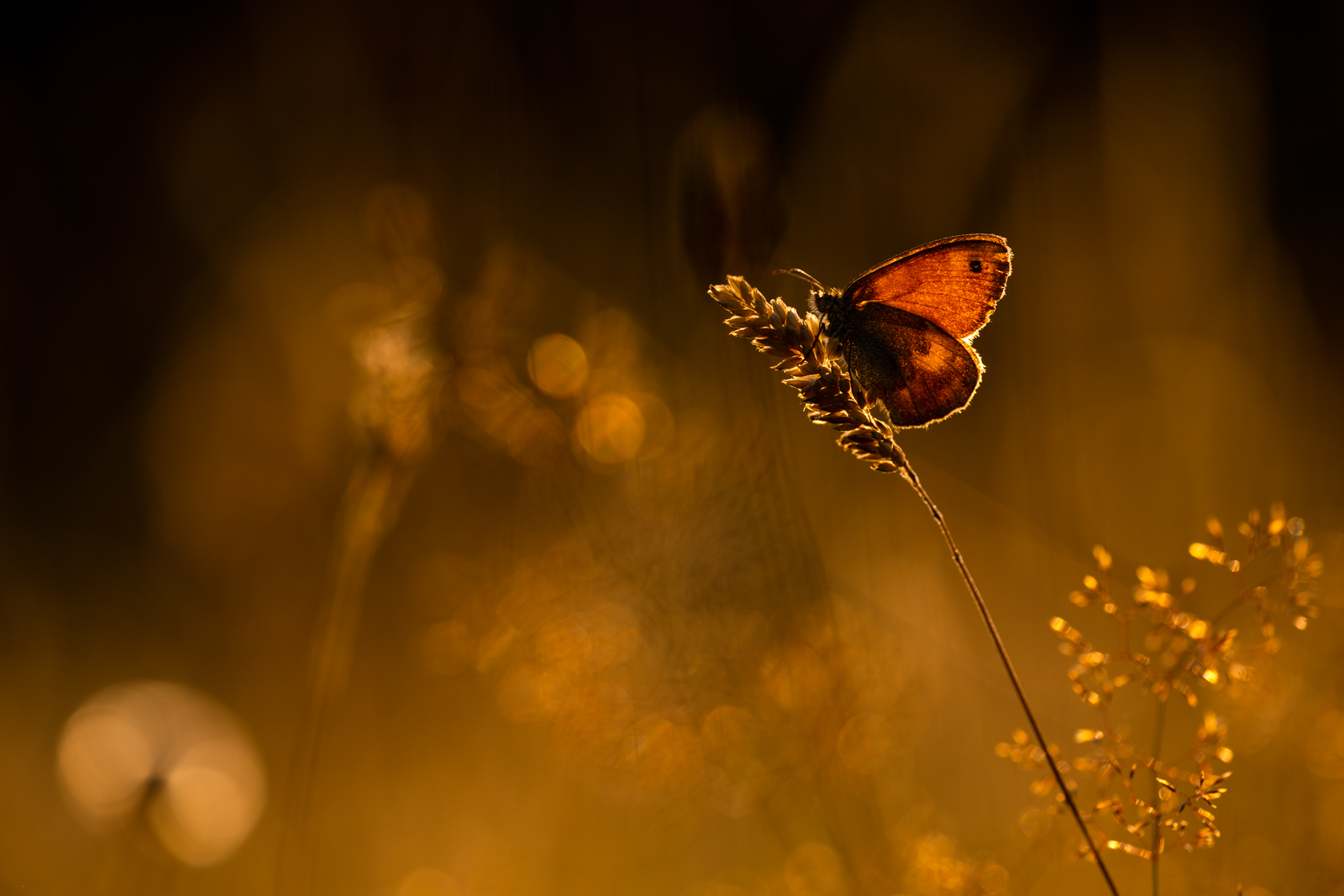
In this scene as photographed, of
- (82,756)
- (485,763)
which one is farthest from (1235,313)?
(82,756)

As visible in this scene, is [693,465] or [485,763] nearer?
[693,465]

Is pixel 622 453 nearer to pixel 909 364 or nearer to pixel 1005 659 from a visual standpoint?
pixel 909 364

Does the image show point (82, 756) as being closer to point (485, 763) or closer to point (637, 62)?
point (485, 763)

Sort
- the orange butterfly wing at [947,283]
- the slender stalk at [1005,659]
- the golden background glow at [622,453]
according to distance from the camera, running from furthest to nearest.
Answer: the golden background glow at [622,453] < the orange butterfly wing at [947,283] < the slender stalk at [1005,659]

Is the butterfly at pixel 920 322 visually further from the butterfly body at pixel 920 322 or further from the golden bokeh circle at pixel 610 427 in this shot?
the golden bokeh circle at pixel 610 427

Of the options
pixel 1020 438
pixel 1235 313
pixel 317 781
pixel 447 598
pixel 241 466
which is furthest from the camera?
pixel 241 466

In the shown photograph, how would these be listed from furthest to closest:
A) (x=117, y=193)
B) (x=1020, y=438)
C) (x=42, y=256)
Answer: (x=117, y=193), (x=42, y=256), (x=1020, y=438)

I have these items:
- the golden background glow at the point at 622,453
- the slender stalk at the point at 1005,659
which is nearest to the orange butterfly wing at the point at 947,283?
the golden background glow at the point at 622,453
